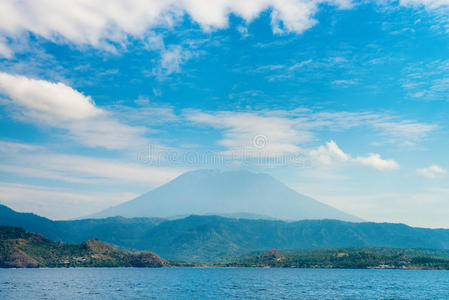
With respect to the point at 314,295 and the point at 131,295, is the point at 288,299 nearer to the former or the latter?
the point at 314,295

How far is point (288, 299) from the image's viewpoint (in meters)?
151

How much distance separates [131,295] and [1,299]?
1898 inches

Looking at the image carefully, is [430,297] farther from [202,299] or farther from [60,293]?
[60,293]

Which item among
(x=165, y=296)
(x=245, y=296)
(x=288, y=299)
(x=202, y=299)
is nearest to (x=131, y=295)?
(x=165, y=296)

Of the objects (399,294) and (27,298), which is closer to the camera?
(27,298)

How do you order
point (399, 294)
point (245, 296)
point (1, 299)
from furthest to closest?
point (399, 294) → point (245, 296) → point (1, 299)

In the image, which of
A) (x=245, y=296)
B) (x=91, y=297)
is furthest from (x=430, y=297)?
(x=91, y=297)

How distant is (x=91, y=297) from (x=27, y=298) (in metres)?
23.8

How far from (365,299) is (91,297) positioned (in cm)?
10873

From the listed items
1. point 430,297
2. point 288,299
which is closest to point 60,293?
point 288,299

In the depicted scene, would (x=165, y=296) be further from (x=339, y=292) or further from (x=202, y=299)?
(x=339, y=292)

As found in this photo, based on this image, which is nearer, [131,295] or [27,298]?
[27,298]

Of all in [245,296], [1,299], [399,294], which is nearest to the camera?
[1,299]

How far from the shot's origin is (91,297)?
156m
